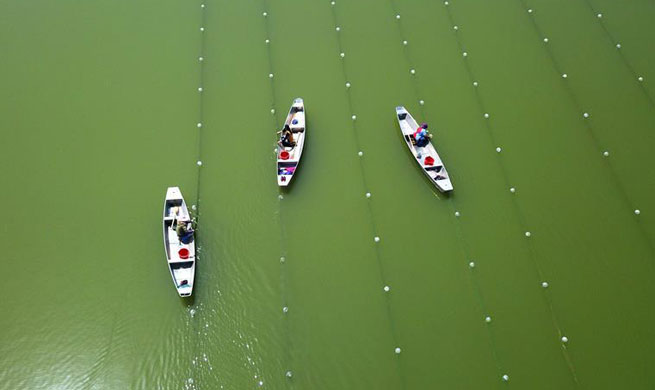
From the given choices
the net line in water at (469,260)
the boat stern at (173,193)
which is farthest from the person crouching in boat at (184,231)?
the net line in water at (469,260)

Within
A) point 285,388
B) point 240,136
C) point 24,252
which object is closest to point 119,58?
point 240,136

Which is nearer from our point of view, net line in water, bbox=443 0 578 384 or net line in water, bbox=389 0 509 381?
net line in water, bbox=389 0 509 381

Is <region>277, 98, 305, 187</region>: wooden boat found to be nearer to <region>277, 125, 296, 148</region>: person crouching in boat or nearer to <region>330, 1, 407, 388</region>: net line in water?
<region>277, 125, 296, 148</region>: person crouching in boat

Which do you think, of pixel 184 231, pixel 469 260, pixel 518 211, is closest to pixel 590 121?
pixel 518 211

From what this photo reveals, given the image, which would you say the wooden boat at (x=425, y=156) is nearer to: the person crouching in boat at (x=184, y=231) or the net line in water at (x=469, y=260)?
the net line in water at (x=469, y=260)

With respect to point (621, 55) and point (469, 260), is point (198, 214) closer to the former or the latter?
point (469, 260)

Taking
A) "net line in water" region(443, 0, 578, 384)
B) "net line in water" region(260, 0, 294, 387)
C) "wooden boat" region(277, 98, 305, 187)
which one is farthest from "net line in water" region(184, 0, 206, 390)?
"net line in water" region(443, 0, 578, 384)

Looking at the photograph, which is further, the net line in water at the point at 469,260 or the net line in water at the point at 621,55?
the net line in water at the point at 621,55
